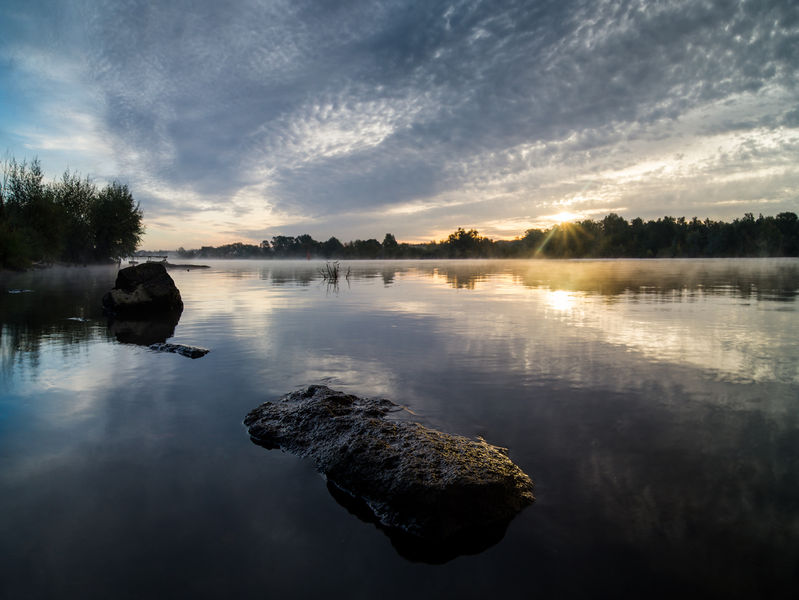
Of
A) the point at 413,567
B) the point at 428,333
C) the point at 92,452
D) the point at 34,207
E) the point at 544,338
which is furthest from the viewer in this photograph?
the point at 34,207

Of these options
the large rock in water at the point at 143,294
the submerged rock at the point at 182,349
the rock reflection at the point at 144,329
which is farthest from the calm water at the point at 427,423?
the large rock in water at the point at 143,294

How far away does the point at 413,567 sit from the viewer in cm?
358

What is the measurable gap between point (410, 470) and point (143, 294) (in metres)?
19.2

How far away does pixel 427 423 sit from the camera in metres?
6.48

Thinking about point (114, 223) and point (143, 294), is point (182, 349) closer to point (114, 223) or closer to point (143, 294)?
point (143, 294)

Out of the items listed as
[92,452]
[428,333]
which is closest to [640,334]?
[428,333]

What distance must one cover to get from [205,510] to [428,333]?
10.00 metres

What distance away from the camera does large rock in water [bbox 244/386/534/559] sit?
408cm

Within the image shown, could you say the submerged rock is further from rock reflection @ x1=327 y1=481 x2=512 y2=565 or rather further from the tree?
the tree

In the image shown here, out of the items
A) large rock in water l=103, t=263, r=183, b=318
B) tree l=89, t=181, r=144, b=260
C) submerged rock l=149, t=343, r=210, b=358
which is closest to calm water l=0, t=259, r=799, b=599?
submerged rock l=149, t=343, r=210, b=358

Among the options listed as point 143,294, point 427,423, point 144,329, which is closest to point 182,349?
point 144,329

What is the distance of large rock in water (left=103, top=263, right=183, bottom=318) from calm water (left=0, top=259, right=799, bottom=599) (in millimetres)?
6977

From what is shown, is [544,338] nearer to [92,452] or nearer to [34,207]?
[92,452]

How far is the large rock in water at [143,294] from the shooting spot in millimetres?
18391
